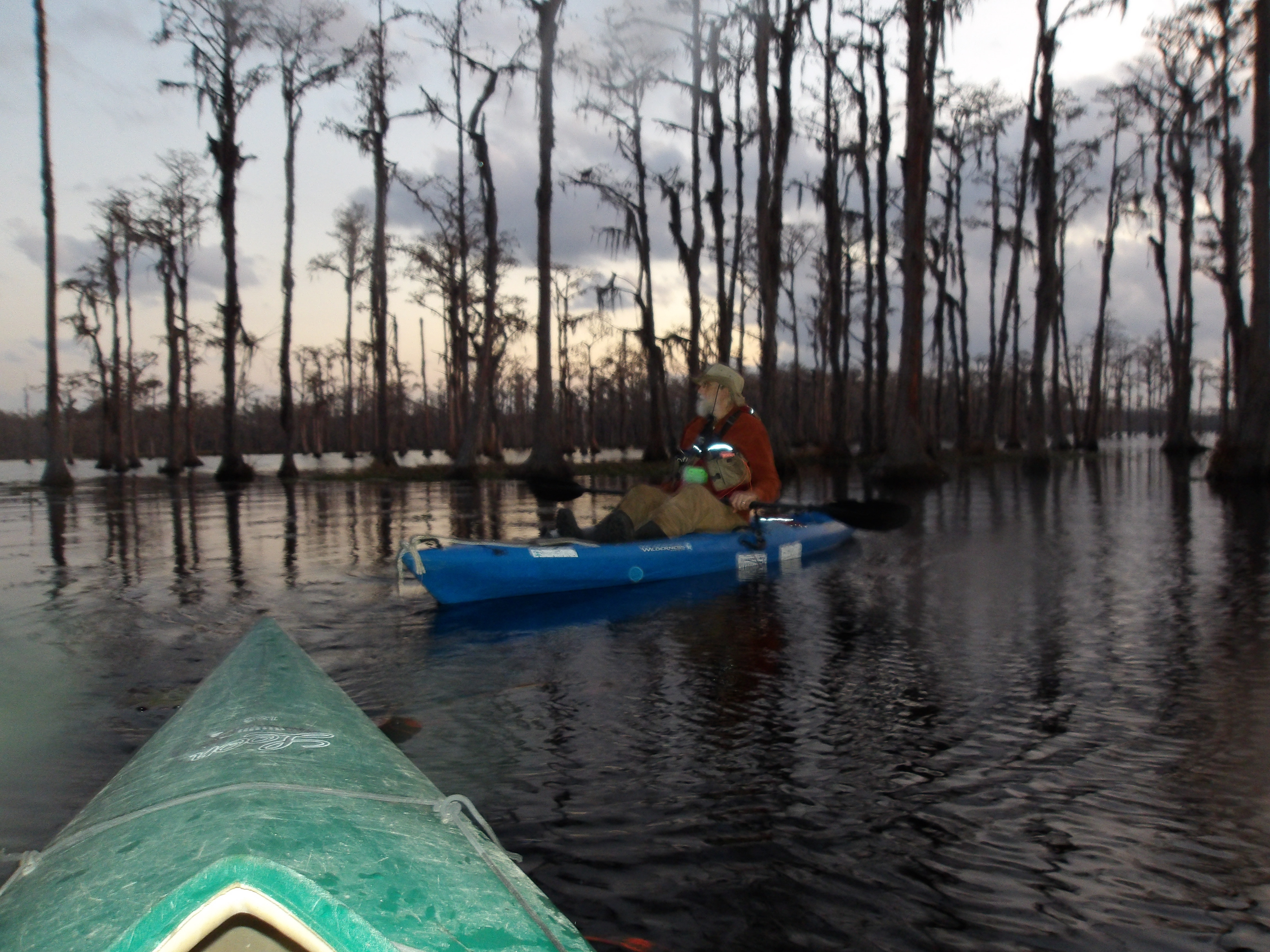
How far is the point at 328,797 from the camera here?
171 centimetres

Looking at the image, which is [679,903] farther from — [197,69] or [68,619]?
[197,69]

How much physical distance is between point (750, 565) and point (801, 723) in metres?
4.29

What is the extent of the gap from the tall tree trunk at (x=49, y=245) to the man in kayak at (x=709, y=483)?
18488 millimetres

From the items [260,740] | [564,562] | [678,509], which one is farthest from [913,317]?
[260,740]

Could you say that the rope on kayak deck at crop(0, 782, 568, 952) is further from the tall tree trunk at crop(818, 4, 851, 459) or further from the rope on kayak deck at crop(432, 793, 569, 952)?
the tall tree trunk at crop(818, 4, 851, 459)

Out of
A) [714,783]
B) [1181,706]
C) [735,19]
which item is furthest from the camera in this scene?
[735,19]

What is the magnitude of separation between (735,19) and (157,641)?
75.9 ft

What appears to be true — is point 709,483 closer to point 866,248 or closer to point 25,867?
point 25,867

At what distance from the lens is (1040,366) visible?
27.5 meters

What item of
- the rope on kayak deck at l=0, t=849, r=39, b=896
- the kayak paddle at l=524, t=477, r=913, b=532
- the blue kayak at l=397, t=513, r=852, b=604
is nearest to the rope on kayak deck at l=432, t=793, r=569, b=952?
the rope on kayak deck at l=0, t=849, r=39, b=896

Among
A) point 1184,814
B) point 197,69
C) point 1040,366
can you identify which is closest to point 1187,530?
point 1184,814

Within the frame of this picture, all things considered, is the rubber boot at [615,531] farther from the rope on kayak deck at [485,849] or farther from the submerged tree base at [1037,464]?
the submerged tree base at [1037,464]

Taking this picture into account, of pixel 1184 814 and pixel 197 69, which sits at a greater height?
pixel 197 69

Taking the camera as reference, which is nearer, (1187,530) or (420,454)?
(1187,530)
